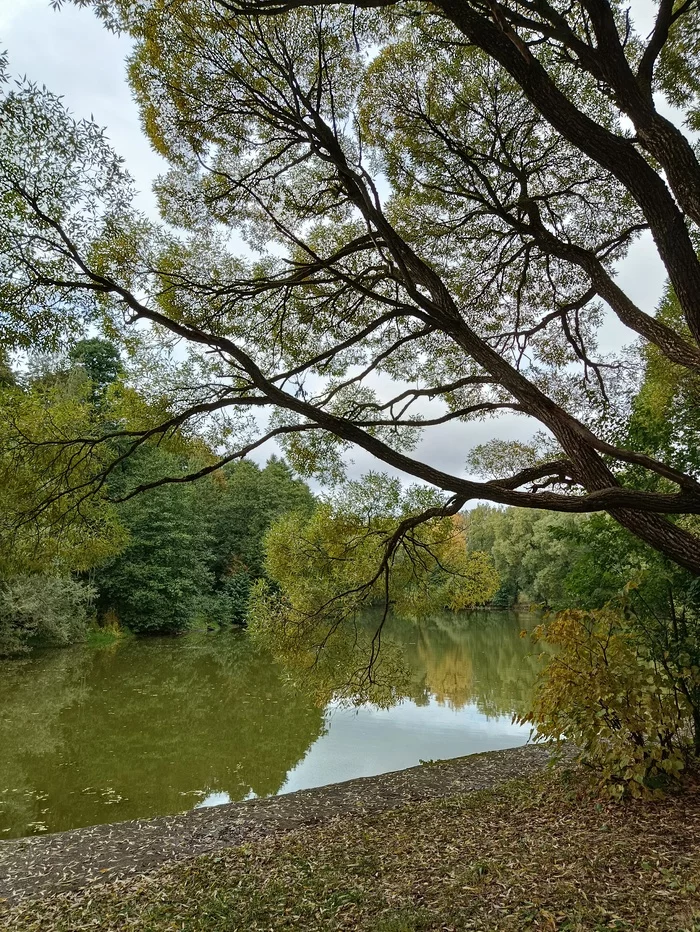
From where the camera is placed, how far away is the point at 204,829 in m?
5.09

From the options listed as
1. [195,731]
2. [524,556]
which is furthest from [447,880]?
[524,556]

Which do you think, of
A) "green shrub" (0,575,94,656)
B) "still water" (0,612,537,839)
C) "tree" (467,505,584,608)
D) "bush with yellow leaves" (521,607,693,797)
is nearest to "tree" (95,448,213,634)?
"green shrub" (0,575,94,656)

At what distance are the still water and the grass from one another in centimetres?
295

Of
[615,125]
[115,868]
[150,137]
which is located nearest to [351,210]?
[150,137]

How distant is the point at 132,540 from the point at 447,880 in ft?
63.1

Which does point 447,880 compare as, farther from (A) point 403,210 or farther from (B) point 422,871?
(A) point 403,210

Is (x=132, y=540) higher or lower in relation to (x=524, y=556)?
lower

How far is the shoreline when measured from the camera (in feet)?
14.4

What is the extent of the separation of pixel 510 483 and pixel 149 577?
20.1 m

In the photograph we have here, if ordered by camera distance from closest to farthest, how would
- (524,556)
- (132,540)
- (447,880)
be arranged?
1. (447,880)
2. (132,540)
3. (524,556)

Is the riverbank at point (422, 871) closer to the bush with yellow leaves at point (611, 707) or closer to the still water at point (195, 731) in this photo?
the bush with yellow leaves at point (611, 707)

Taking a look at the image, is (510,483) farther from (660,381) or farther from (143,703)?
(143,703)

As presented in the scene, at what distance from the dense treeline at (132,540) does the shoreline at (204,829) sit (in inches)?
90.4

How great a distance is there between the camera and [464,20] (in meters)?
3.20
